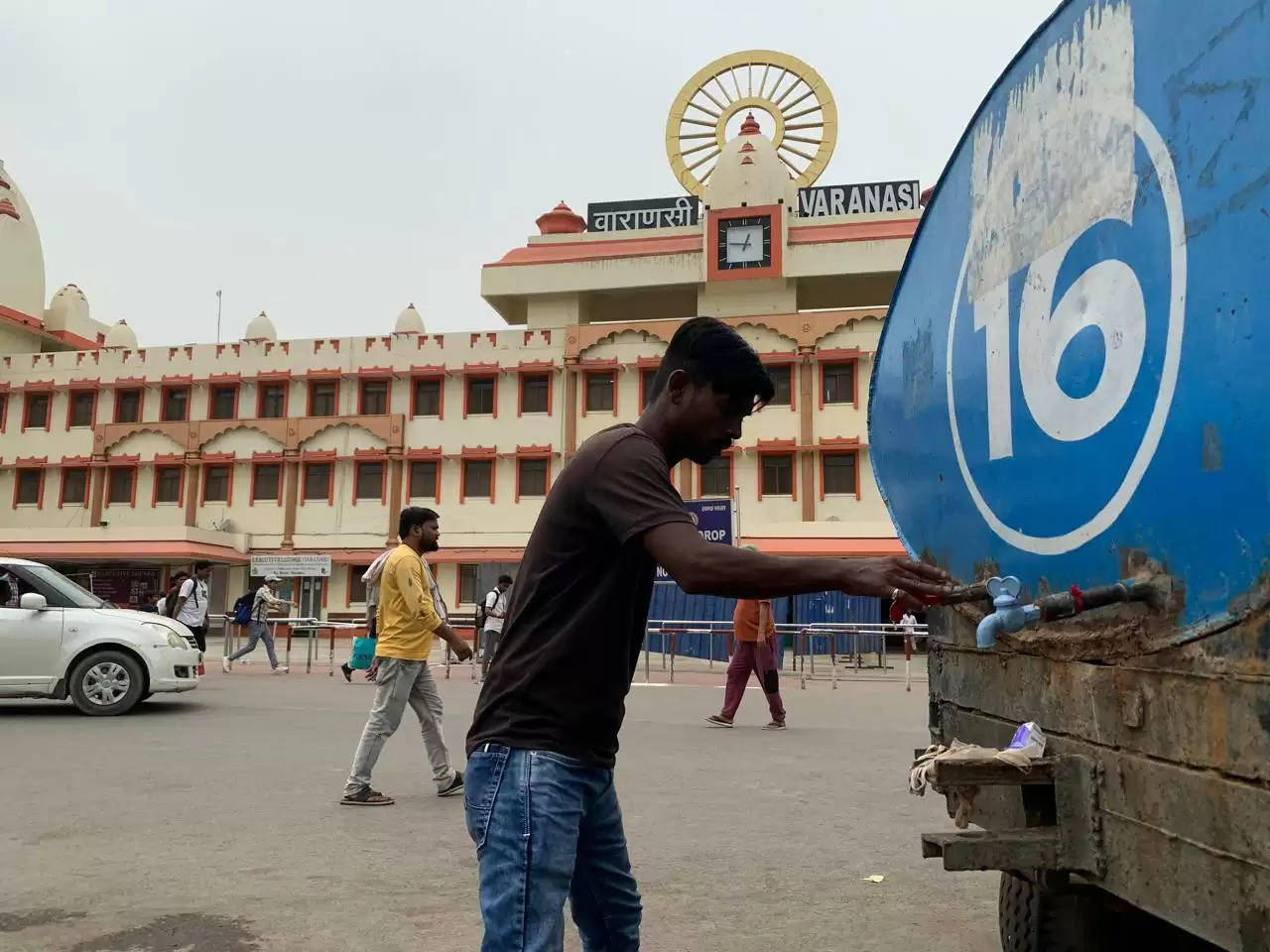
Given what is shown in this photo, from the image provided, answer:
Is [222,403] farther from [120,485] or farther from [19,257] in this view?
[19,257]

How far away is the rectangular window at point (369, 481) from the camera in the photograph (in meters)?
34.3

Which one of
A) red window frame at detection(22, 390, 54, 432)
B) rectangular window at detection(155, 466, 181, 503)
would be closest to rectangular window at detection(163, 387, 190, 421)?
rectangular window at detection(155, 466, 181, 503)

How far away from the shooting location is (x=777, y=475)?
31812 millimetres

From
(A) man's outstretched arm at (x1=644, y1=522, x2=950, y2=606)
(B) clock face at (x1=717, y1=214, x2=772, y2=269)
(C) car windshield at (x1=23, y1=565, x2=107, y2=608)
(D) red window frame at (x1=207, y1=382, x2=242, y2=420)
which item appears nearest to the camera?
(A) man's outstretched arm at (x1=644, y1=522, x2=950, y2=606)

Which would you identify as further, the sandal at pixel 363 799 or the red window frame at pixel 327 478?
the red window frame at pixel 327 478

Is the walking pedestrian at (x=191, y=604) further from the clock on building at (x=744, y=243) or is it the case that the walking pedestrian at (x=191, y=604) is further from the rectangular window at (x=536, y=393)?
the clock on building at (x=744, y=243)

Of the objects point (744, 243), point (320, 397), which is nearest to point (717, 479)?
point (744, 243)

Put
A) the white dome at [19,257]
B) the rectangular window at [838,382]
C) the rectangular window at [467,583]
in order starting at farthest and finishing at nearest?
the white dome at [19,257] → the rectangular window at [467,583] → the rectangular window at [838,382]

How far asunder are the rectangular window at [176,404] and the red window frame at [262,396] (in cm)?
260

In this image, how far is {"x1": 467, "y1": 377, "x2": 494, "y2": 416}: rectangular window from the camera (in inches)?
1337

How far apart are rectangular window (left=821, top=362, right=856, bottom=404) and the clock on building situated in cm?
350

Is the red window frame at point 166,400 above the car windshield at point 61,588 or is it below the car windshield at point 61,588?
above

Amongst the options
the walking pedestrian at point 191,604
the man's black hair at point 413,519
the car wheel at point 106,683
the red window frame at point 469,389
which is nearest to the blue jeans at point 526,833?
the man's black hair at point 413,519

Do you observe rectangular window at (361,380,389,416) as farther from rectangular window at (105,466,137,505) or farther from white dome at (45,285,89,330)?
white dome at (45,285,89,330)
